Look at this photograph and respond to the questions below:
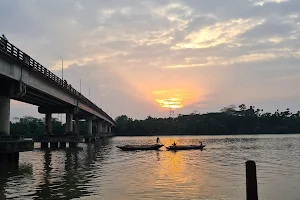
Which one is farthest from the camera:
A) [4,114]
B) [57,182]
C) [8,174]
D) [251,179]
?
[4,114]

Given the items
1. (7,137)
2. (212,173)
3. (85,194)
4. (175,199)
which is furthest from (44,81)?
(175,199)

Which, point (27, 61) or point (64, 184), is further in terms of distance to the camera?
point (27, 61)

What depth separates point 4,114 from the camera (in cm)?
3591

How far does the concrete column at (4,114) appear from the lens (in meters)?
35.6

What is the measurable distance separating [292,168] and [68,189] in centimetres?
2165

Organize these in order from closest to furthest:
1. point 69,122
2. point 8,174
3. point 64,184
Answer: point 64,184
point 8,174
point 69,122

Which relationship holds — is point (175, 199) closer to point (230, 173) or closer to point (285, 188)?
point (285, 188)

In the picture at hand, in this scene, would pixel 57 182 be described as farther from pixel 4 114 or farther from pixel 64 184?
pixel 4 114

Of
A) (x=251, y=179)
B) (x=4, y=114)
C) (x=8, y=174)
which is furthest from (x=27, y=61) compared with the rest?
(x=251, y=179)

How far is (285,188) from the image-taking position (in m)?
22.8

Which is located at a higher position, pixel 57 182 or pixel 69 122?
pixel 69 122

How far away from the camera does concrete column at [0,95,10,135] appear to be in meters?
35.6

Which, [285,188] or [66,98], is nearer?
[285,188]

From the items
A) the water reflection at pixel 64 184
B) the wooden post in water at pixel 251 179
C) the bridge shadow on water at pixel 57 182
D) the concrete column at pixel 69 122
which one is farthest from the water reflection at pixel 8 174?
the concrete column at pixel 69 122
